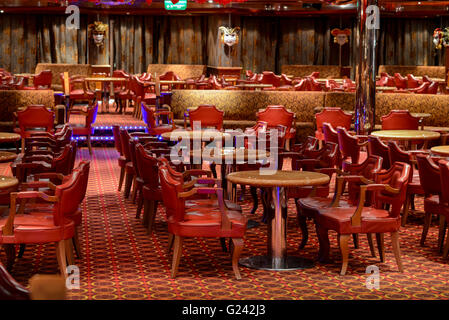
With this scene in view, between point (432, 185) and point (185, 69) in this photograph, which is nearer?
point (432, 185)

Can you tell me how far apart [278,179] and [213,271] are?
2.80 ft

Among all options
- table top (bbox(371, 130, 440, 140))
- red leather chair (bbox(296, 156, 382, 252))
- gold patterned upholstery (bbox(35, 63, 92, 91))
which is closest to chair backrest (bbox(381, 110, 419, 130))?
table top (bbox(371, 130, 440, 140))

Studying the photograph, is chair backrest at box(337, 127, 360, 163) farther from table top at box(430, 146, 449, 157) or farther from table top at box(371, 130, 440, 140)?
table top at box(430, 146, 449, 157)

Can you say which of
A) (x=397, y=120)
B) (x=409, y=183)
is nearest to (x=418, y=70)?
(x=397, y=120)

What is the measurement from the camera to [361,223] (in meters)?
5.66

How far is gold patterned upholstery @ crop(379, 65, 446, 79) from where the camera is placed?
23109 millimetres

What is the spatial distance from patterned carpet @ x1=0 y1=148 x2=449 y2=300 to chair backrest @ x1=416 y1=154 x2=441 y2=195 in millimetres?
522

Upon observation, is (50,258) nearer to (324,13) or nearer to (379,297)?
(379,297)

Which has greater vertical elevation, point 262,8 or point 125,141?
point 262,8

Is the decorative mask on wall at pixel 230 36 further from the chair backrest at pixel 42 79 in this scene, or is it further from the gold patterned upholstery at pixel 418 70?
the chair backrest at pixel 42 79

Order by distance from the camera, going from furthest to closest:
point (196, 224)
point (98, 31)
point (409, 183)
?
point (98, 31)
point (409, 183)
point (196, 224)

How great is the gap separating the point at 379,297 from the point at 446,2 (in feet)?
57.4

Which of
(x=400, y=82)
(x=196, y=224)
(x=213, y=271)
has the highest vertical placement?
(x=400, y=82)

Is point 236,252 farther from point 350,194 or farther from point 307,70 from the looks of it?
point 307,70
